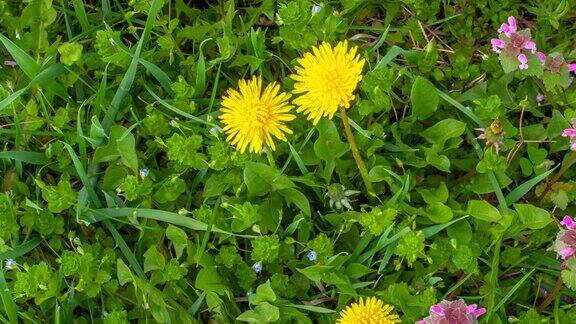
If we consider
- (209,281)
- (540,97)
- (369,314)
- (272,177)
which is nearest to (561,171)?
(540,97)

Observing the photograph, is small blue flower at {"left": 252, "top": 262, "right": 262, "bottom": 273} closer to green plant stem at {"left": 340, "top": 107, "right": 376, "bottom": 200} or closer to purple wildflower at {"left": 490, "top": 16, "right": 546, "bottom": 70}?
green plant stem at {"left": 340, "top": 107, "right": 376, "bottom": 200}

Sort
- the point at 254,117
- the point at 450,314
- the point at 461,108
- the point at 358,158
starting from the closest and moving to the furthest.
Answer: the point at 450,314
the point at 254,117
the point at 358,158
the point at 461,108

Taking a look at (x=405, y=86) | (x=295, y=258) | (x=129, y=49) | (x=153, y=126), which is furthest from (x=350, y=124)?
(x=129, y=49)

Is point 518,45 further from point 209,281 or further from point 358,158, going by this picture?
point 209,281

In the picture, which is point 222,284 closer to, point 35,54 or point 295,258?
point 295,258

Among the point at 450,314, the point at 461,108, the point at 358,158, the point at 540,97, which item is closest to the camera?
the point at 450,314

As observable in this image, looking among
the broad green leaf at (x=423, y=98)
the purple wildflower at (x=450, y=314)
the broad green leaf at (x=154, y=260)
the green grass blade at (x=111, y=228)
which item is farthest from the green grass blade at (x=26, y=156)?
the purple wildflower at (x=450, y=314)

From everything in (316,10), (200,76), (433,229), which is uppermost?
(316,10)
